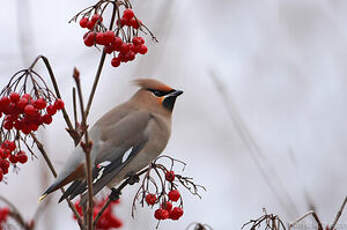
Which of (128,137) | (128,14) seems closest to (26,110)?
(128,14)

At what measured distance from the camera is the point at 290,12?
648 centimetres

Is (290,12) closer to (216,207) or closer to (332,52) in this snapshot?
(332,52)

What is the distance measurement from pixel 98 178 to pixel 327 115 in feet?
12.2

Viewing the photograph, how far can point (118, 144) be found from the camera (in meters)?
3.38

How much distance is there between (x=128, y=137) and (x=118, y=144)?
0.12 m

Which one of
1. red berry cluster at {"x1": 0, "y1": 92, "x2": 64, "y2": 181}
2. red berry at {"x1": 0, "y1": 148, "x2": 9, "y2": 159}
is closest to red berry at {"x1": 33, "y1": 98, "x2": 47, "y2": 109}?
red berry cluster at {"x1": 0, "y1": 92, "x2": 64, "y2": 181}

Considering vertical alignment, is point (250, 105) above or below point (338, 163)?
above

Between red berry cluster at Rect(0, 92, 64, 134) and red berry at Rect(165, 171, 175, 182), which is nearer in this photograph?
red berry cluster at Rect(0, 92, 64, 134)

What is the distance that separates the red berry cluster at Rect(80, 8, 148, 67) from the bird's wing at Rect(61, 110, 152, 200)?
0.65 m

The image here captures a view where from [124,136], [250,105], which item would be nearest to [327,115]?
[250,105]

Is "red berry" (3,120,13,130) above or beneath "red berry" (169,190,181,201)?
above

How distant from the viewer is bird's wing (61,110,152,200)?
3129 mm

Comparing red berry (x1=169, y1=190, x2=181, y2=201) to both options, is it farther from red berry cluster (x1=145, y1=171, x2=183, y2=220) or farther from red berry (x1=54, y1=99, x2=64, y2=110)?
red berry (x1=54, y1=99, x2=64, y2=110)

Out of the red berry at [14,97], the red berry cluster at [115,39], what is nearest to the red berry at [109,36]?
the red berry cluster at [115,39]
